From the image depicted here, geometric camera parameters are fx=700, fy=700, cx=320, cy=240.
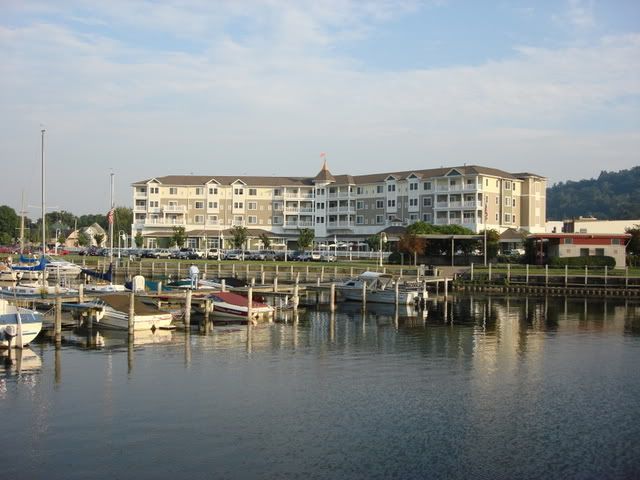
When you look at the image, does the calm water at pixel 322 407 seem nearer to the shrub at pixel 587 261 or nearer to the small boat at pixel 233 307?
the small boat at pixel 233 307

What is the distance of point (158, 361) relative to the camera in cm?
3231

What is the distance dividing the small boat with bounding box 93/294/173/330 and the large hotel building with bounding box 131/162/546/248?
2681 inches

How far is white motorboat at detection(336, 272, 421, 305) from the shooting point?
58.8m

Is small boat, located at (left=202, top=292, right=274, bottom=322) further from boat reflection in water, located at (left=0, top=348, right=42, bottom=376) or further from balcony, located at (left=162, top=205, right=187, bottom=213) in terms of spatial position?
balcony, located at (left=162, top=205, right=187, bottom=213)

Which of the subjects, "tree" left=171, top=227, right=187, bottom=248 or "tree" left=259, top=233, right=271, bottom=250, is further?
"tree" left=259, top=233, right=271, bottom=250

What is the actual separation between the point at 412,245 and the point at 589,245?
20.3 metres

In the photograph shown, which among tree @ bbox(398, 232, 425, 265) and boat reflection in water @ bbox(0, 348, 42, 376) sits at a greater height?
tree @ bbox(398, 232, 425, 265)

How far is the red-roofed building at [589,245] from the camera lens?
79.4 meters

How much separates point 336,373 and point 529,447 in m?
11.1

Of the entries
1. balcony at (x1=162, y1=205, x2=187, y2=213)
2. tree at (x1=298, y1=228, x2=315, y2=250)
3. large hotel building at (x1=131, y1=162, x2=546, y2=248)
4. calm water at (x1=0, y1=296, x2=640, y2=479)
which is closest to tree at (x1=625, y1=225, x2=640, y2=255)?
large hotel building at (x1=131, y1=162, x2=546, y2=248)

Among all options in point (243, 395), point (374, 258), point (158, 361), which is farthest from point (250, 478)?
point (374, 258)

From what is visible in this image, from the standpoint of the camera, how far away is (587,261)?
255ft

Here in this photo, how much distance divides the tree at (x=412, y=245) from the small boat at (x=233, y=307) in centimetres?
4058

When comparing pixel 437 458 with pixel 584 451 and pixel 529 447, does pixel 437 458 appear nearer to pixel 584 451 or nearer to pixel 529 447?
pixel 529 447
